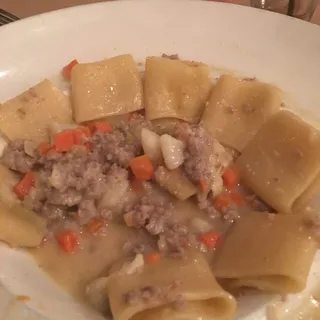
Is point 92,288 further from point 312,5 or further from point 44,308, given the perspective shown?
point 312,5

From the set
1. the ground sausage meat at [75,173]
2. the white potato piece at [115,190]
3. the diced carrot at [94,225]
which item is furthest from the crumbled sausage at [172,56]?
→ the diced carrot at [94,225]

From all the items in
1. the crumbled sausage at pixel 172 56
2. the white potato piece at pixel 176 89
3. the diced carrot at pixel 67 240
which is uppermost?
the crumbled sausage at pixel 172 56

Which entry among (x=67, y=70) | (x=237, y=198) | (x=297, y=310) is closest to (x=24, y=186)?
(x=67, y=70)

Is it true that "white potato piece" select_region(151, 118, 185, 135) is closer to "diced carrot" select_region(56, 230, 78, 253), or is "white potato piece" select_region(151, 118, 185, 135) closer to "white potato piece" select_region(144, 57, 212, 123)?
"white potato piece" select_region(144, 57, 212, 123)

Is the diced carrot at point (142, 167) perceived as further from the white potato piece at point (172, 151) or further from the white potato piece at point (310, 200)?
the white potato piece at point (310, 200)

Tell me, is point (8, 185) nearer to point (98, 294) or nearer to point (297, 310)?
point (98, 294)

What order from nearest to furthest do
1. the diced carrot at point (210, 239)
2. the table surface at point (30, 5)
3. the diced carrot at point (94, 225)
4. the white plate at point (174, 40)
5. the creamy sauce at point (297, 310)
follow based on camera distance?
1. the creamy sauce at point (297, 310)
2. the diced carrot at point (210, 239)
3. the diced carrot at point (94, 225)
4. the white plate at point (174, 40)
5. the table surface at point (30, 5)

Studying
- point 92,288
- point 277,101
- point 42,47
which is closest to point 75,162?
point 92,288
